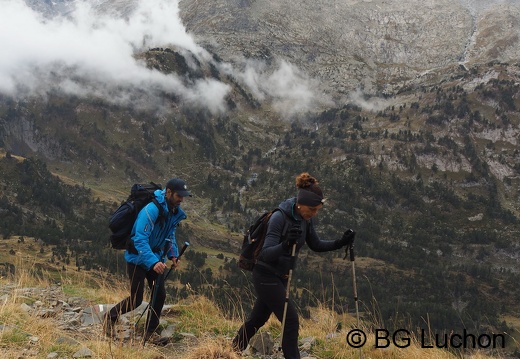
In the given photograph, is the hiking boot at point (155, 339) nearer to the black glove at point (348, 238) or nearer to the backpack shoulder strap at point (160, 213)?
the backpack shoulder strap at point (160, 213)

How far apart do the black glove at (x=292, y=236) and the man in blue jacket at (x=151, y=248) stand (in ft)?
7.80

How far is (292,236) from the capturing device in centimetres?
569

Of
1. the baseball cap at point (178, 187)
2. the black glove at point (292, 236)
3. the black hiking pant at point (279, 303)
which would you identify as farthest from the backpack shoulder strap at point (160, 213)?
the black glove at point (292, 236)

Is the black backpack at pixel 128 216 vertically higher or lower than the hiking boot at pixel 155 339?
higher

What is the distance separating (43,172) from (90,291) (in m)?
208

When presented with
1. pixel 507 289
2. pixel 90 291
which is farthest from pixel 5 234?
pixel 507 289

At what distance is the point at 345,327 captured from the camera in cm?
934

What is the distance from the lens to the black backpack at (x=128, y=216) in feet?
24.5

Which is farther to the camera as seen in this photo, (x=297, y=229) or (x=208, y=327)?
(x=208, y=327)

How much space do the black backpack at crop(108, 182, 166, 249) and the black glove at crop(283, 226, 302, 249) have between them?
2.74 meters

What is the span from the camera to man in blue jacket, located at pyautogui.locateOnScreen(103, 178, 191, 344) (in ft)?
23.6

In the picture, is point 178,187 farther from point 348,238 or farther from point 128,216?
point 348,238

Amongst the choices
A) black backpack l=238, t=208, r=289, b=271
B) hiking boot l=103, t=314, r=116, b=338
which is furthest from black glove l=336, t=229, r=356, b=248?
hiking boot l=103, t=314, r=116, b=338

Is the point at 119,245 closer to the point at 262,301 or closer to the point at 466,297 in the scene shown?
the point at 262,301
